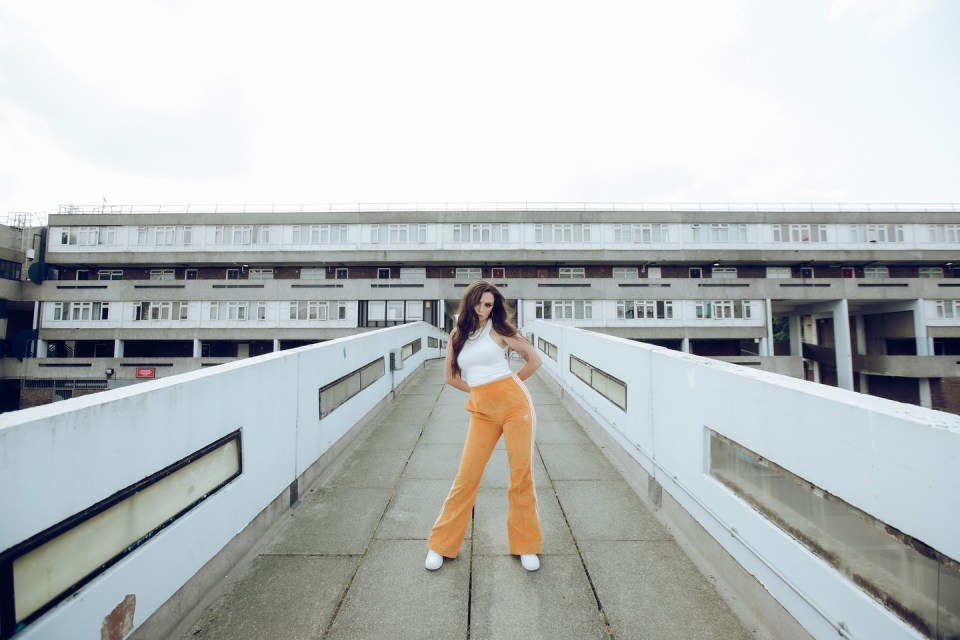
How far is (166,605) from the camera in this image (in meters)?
2.10

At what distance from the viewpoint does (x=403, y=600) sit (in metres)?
2.43

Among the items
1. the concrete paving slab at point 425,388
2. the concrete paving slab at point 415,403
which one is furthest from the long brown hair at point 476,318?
the concrete paving slab at point 425,388

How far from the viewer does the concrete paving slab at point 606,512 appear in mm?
3168

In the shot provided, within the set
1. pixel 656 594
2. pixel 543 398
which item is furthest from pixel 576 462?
pixel 543 398

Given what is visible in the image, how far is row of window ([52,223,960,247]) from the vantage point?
106ft

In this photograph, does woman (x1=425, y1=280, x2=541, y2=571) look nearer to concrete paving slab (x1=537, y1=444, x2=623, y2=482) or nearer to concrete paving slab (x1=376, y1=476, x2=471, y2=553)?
concrete paving slab (x1=376, y1=476, x2=471, y2=553)

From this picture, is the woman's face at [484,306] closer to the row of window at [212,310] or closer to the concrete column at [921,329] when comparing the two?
the row of window at [212,310]

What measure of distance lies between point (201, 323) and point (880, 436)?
38.5 m

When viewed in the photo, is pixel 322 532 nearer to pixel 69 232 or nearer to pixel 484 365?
pixel 484 365

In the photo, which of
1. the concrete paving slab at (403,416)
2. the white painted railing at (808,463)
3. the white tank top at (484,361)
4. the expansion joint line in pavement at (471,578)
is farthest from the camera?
the concrete paving slab at (403,416)

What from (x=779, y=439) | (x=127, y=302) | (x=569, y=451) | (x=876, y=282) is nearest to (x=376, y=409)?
(x=569, y=451)

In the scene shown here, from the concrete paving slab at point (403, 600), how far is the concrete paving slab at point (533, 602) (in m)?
0.12

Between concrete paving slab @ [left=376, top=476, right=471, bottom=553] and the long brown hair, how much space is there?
1.56 metres

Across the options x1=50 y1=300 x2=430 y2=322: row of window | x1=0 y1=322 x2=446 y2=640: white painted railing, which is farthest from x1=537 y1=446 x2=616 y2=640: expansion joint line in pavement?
x1=50 y1=300 x2=430 y2=322: row of window
